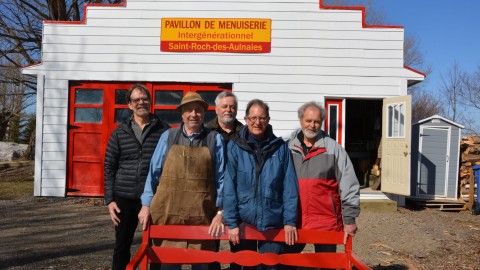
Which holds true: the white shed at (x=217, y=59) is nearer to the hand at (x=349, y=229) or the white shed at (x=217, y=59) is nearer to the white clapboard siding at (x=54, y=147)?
the white clapboard siding at (x=54, y=147)

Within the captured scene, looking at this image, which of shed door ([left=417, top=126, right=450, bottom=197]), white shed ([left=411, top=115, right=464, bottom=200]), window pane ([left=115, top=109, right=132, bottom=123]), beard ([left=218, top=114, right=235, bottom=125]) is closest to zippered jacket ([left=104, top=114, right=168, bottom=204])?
beard ([left=218, top=114, right=235, bottom=125])

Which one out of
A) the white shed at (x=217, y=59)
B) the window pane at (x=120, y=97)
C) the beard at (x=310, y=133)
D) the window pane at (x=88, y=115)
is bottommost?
the beard at (x=310, y=133)

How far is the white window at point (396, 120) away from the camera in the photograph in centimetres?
880

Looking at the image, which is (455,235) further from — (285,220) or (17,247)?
(17,247)

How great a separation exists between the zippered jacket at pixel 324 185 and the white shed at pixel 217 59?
19.0 ft

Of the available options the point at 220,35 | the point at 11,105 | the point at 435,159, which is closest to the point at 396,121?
the point at 435,159

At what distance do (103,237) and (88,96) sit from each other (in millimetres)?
3932

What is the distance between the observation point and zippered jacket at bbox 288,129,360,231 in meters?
3.40

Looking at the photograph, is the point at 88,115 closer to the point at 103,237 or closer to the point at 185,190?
the point at 103,237

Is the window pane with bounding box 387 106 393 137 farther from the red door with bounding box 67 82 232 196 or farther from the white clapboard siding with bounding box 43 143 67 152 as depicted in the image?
the white clapboard siding with bounding box 43 143 67 152

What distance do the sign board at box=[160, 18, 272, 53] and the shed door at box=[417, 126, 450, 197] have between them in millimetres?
4347

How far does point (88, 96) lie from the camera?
9453 mm

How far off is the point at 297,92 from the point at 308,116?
5908mm

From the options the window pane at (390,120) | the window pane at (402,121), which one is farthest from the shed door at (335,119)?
the window pane at (402,121)
